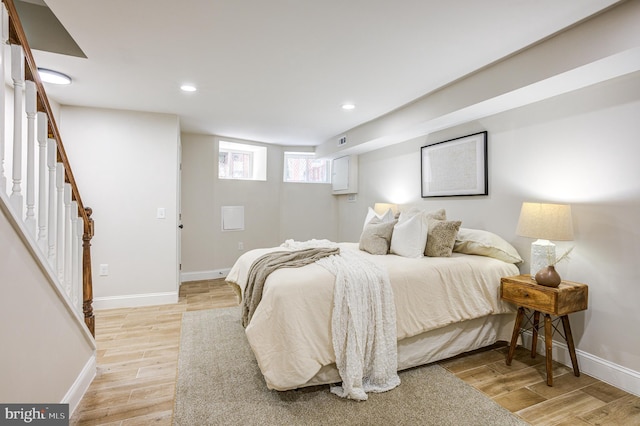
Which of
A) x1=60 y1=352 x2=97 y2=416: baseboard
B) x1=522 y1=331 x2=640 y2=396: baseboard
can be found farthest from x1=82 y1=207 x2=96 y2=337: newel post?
x1=522 y1=331 x2=640 y2=396: baseboard

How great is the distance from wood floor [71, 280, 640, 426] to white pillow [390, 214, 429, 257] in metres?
0.91

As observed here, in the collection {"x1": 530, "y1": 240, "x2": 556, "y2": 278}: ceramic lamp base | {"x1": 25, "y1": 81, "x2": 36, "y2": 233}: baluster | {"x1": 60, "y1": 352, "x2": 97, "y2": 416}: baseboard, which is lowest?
{"x1": 60, "y1": 352, "x2": 97, "y2": 416}: baseboard

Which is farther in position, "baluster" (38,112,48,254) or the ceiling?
the ceiling

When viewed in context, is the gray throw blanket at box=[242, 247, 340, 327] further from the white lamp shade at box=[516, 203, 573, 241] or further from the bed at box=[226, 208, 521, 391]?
the white lamp shade at box=[516, 203, 573, 241]

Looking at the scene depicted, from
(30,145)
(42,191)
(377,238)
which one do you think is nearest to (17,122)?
(30,145)

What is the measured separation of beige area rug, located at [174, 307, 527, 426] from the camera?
177 cm

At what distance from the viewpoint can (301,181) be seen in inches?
230

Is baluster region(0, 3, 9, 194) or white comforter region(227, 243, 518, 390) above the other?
baluster region(0, 3, 9, 194)

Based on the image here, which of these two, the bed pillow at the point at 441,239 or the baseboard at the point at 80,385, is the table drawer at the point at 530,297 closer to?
the bed pillow at the point at 441,239

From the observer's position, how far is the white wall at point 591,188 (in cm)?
208

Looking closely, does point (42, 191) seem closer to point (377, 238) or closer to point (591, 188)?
point (377, 238)

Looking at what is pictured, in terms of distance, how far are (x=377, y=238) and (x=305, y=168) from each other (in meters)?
3.23

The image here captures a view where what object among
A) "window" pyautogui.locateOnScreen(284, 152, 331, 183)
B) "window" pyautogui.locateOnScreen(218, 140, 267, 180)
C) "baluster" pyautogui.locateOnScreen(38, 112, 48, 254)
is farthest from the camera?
"window" pyautogui.locateOnScreen(284, 152, 331, 183)

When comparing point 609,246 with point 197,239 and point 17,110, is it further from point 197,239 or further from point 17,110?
point 197,239
